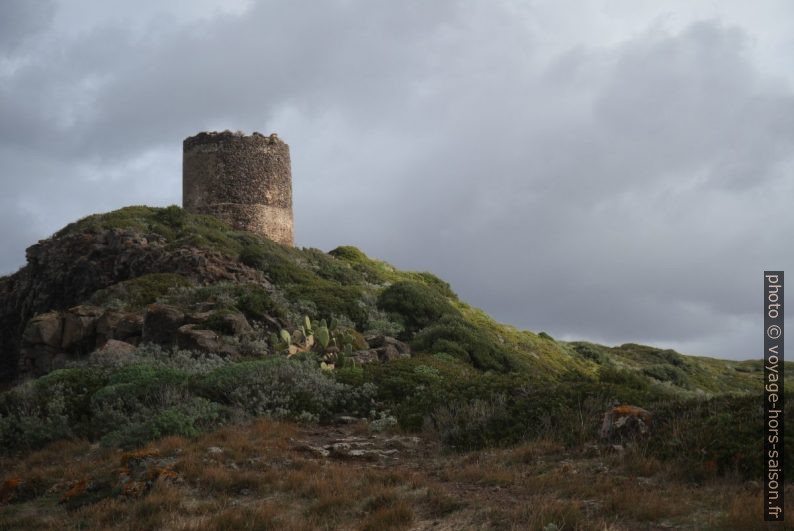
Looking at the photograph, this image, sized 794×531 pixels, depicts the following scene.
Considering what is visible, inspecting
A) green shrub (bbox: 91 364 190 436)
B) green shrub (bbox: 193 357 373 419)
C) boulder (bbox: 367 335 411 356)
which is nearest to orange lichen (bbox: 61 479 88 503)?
green shrub (bbox: 91 364 190 436)

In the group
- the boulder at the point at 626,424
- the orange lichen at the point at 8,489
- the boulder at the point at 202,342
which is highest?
the boulder at the point at 202,342

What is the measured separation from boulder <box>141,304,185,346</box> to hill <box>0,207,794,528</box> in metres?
0.05

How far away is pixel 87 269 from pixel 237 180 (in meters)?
10.2

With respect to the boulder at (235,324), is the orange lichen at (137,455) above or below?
below

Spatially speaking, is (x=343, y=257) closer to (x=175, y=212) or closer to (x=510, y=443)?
(x=175, y=212)

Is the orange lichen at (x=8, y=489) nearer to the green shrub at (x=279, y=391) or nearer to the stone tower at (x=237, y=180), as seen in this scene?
the green shrub at (x=279, y=391)

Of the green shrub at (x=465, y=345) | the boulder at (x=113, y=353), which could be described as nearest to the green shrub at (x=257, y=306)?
the boulder at (x=113, y=353)

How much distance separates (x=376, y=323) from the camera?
23938mm

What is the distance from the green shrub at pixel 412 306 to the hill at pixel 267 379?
8 centimetres

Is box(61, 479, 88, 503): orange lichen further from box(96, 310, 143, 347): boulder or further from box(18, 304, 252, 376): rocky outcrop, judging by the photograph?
box(96, 310, 143, 347): boulder

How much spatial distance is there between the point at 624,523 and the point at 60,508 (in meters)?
6.92

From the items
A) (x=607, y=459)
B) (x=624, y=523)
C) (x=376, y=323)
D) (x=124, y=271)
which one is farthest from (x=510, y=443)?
(x=124, y=271)

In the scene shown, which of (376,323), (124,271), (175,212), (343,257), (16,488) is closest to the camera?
(16,488)

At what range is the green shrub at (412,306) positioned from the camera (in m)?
26.3
